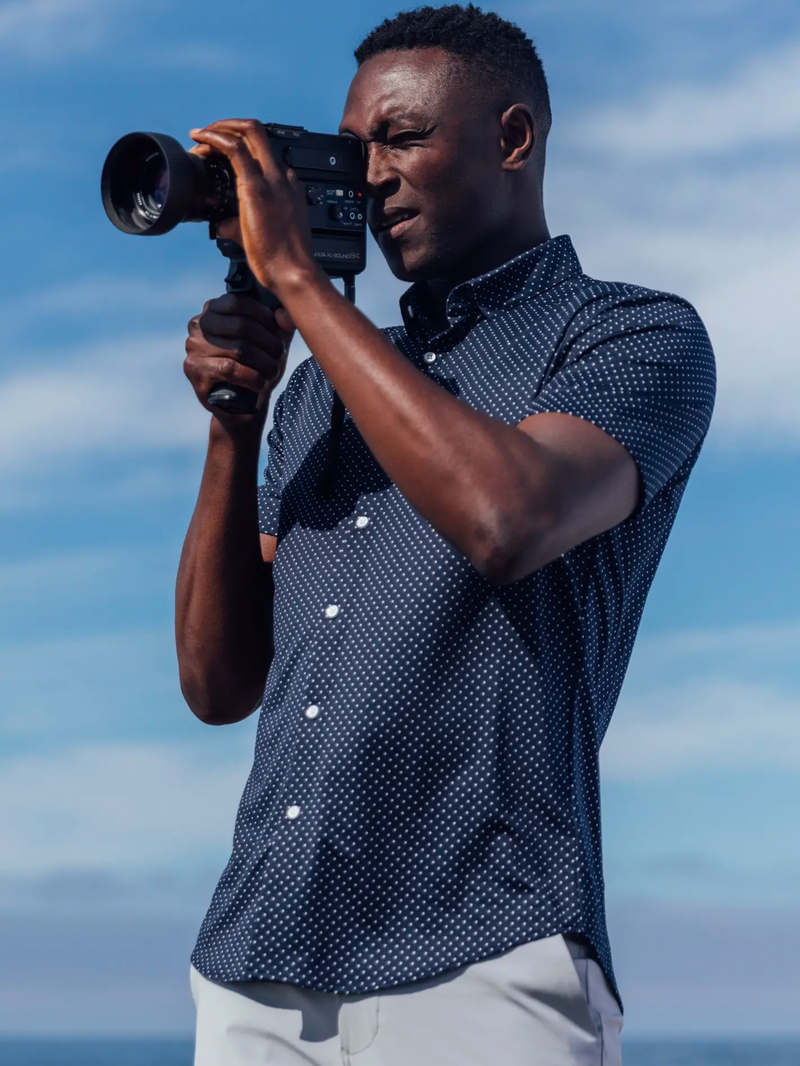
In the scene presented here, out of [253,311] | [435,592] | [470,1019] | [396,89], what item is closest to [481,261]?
[396,89]

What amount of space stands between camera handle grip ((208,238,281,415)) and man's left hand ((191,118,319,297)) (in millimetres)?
69

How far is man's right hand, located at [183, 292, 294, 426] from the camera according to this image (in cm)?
214

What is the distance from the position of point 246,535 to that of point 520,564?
0.67m

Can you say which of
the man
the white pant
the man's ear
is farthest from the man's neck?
the white pant

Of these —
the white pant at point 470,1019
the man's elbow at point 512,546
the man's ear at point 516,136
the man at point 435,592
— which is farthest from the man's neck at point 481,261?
the white pant at point 470,1019

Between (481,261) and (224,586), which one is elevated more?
(481,261)

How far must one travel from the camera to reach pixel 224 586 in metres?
2.31

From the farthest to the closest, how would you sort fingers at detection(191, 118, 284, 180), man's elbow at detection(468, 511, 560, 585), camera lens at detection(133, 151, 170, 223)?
1. camera lens at detection(133, 151, 170, 223)
2. fingers at detection(191, 118, 284, 180)
3. man's elbow at detection(468, 511, 560, 585)

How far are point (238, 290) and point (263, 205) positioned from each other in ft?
0.67

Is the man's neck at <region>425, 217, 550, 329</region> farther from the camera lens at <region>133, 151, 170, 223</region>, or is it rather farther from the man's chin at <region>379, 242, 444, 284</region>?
the camera lens at <region>133, 151, 170, 223</region>

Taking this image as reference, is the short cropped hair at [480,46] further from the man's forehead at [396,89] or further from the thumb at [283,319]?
the thumb at [283,319]

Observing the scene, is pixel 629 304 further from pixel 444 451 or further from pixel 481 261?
pixel 444 451

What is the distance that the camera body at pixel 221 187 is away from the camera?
205cm

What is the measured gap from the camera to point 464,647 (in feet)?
6.37
